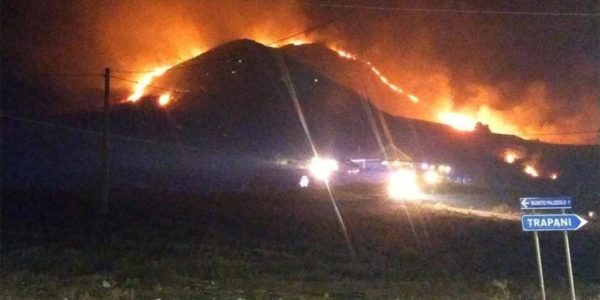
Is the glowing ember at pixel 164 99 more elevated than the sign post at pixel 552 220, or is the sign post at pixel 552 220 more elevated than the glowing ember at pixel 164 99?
the glowing ember at pixel 164 99

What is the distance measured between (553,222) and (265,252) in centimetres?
1102

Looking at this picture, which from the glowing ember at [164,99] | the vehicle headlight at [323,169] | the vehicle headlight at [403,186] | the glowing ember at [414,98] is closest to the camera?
the vehicle headlight at [403,186]

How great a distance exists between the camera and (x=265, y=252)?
1878 centimetres

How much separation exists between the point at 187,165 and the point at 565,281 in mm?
51434

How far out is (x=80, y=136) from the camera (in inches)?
2544

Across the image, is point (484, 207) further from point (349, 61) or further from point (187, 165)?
point (349, 61)

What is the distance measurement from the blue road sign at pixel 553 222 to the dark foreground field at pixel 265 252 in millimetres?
1768

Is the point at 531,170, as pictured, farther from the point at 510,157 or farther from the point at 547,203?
the point at 547,203

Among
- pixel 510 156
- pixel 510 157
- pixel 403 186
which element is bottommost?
pixel 403 186

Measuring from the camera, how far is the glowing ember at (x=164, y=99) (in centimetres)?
11674

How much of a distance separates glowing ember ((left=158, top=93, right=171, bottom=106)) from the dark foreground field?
261 ft

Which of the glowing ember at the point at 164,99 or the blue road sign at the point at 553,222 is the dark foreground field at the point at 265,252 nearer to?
the blue road sign at the point at 553,222

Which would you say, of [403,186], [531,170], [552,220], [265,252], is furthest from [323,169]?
[531,170]

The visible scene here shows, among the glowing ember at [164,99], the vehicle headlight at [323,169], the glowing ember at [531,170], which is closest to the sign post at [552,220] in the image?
the vehicle headlight at [323,169]
